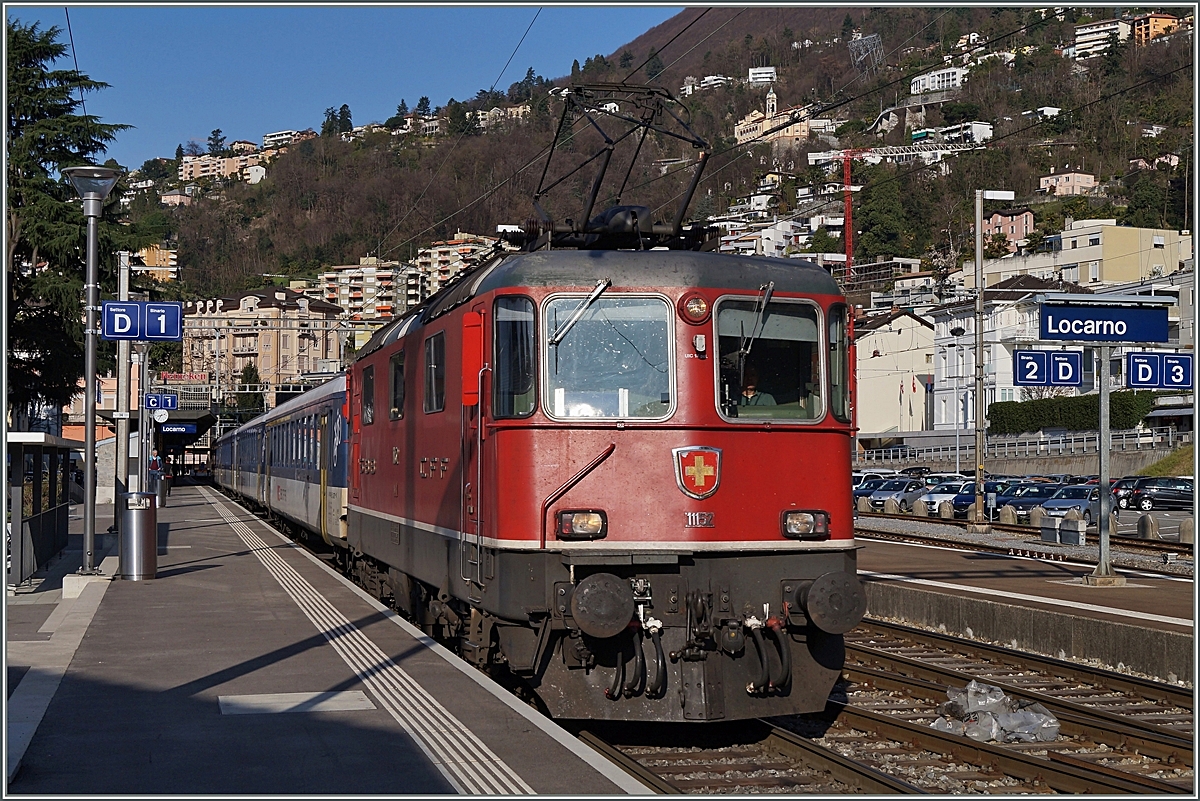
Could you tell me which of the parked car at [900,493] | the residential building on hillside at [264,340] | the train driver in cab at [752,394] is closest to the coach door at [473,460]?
the train driver in cab at [752,394]

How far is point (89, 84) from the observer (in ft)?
134

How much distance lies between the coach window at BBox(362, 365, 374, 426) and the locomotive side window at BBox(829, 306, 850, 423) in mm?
7070

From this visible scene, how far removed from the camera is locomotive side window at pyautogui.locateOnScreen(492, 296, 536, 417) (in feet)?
30.7

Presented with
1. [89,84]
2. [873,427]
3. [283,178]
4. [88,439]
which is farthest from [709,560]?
[283,178]

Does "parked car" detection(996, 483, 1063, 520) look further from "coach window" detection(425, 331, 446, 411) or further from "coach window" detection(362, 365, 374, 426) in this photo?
"coach window" detection(425, 331, 446, 411)

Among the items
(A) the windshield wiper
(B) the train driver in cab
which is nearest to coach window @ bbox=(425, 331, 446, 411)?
(A) the windshield wiper

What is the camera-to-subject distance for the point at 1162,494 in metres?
42.6

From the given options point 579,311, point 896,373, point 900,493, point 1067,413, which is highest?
point 896,373

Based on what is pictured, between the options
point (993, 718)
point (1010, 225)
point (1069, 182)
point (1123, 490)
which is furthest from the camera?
point (1010, 225)

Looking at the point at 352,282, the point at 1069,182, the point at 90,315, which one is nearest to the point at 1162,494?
the point at 90,315

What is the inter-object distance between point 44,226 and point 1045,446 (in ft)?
148

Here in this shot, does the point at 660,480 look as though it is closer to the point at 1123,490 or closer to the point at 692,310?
the point at 692,310

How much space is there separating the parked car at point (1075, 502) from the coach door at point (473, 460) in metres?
26.6

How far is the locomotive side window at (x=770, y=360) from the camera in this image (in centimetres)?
959
